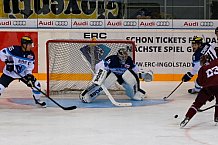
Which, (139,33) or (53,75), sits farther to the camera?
(139,33)

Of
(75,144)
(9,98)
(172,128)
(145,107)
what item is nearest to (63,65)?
(9,98)

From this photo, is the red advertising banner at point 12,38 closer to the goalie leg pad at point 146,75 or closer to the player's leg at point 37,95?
the goalie leg pad at point 146,75

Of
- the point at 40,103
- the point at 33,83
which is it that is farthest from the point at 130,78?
the point at 33,83

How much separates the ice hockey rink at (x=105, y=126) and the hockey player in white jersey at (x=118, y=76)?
216 millimetres

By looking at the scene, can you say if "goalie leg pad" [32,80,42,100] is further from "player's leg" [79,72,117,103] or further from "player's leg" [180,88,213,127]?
"player's leg" [180,88,213,127]

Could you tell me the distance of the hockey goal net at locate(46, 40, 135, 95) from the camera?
805cm

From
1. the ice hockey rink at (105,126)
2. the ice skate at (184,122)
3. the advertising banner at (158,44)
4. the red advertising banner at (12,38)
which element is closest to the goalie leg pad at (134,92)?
the ice hockey rink at (105,126)

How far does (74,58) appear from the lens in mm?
8344

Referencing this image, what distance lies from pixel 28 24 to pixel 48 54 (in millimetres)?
2269

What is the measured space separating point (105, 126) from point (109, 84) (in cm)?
182

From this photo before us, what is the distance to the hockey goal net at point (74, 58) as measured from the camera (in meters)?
8.05

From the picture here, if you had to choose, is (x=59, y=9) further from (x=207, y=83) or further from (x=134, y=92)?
(x=207, y=83)

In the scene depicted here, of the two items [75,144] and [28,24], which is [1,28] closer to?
[28,24]

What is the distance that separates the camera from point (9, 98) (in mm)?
7703
